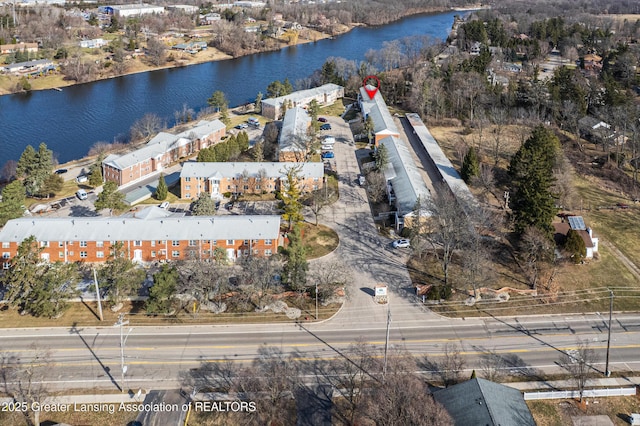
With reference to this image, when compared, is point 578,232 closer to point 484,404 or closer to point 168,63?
point 484,404

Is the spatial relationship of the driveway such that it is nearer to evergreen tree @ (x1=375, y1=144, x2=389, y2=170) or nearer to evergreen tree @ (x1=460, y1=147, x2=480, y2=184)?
evergreen tree @ (x1=375, y1=144, x2=389, y2=170)

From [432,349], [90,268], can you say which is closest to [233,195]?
[90,268]

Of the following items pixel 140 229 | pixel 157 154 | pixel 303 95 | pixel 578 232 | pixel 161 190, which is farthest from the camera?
pixel 303 95

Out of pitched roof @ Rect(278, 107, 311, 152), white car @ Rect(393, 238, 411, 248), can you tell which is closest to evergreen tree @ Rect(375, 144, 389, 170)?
pitched roof @ Rect(278, 107, 311, 152)

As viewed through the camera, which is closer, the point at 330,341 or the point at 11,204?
the point at 330,341

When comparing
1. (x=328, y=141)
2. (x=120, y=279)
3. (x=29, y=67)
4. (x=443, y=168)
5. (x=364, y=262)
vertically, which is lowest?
(x=364, y=262)

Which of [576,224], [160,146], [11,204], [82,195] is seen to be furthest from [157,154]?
[576,224]

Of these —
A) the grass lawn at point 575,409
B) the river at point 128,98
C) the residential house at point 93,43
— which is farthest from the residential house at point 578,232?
the residential house at point 93,43
